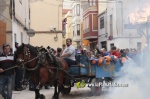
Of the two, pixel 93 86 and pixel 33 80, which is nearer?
pixel 33 80

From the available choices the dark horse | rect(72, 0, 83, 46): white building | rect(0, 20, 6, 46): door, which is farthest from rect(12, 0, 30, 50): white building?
rect(72, 0, 83, 46): white building

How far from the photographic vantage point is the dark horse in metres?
7.97

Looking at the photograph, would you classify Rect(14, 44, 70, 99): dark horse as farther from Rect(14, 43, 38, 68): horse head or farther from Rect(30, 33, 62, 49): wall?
Rect(30, 33, 62, 49): wall

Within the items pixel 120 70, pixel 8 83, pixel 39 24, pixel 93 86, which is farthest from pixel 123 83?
pixel 39 24

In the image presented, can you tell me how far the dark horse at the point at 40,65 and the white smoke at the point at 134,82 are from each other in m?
1.77

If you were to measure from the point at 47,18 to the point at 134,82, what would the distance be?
19974 millimetres

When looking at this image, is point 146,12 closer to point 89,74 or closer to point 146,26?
point 146,26

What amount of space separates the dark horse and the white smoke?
1770 mm

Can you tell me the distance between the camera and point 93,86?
10.9 m

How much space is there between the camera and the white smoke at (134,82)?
332 inches

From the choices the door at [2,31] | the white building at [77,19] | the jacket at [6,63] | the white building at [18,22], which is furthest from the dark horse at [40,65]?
the white building at [77,19]

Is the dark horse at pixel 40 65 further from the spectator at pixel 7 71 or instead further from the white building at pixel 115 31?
the white building at pixel 115 31

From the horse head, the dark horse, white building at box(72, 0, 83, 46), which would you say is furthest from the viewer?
white building at box(72, 0, 83, 46)

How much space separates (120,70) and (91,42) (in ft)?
105
